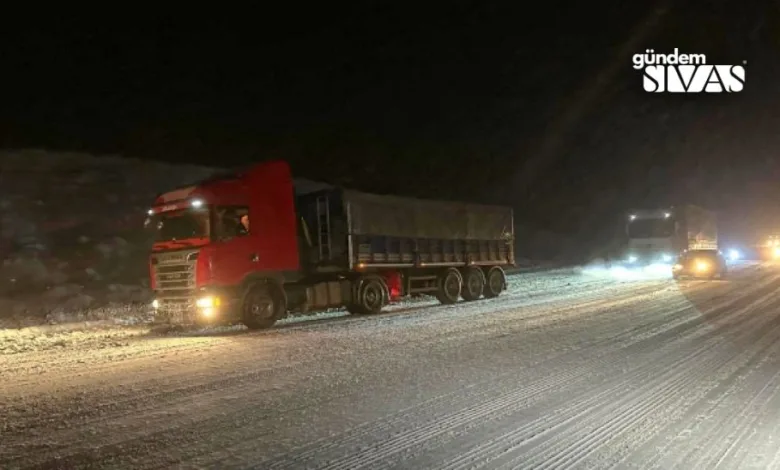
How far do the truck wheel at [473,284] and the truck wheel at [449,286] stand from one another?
0.43 meters

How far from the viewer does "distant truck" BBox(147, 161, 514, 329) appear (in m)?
15.5

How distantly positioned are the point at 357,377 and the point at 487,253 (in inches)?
603

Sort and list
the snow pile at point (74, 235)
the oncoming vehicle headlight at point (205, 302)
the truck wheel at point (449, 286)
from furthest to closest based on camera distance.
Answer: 1. the truck wheel at point (449, 286)
2. the snow pile at point (74, 235)
3. the oncoming vehicle headlight at point (205, 302)

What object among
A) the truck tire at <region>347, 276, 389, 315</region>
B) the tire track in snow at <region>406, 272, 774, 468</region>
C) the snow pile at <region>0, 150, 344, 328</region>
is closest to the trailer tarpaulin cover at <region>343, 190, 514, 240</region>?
the truck tire at <region>347, 276, 389, 315</region>

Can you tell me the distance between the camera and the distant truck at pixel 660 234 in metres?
37.8

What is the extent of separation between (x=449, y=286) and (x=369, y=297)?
3.87m

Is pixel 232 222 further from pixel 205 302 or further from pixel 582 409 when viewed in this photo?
pixel 582 409

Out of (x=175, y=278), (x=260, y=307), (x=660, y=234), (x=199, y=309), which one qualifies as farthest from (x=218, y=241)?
(x=660, y=234)

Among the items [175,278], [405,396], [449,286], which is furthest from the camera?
[449,286]

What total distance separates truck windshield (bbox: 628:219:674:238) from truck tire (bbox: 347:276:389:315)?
23747mm

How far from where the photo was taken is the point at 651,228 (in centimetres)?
3875

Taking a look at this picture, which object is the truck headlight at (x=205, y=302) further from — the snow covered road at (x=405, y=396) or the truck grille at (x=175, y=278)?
the snow covered road at (x=405, y=396)

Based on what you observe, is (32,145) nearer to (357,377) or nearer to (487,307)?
(487,307)

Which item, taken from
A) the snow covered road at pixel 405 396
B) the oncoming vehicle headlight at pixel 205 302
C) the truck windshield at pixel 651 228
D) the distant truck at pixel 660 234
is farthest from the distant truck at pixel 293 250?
the truck windshield at pixel 651 228
